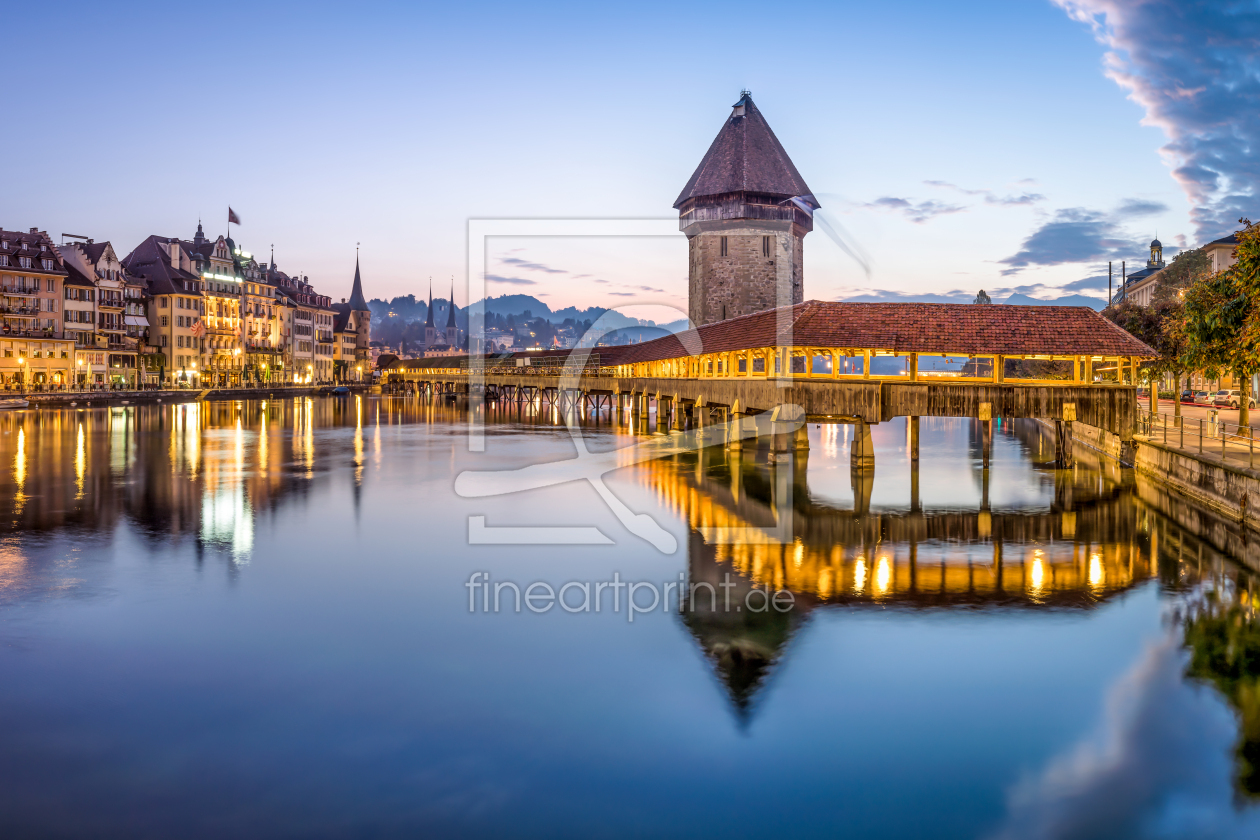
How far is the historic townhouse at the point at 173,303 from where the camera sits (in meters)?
92.4

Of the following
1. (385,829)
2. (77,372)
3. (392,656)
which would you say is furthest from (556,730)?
(77,372)

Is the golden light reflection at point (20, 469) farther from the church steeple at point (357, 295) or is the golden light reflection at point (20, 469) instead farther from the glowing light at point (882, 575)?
the church steeple at point (357, 295)

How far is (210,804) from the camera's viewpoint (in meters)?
7.28

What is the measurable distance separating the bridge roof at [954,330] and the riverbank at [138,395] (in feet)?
203

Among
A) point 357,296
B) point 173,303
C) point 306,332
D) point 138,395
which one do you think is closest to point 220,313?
point 173,303

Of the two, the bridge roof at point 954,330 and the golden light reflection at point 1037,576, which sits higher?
the bridge roof at point 954,330

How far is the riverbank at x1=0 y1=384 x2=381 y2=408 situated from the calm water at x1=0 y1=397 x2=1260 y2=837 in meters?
53.2

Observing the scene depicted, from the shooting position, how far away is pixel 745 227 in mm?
49344

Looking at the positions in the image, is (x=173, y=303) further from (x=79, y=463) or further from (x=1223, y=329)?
(x=1223, y=329)

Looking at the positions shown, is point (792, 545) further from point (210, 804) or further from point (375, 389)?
point (375, 389)

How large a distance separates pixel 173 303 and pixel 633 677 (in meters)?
96.3

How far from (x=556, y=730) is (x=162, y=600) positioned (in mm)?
7880

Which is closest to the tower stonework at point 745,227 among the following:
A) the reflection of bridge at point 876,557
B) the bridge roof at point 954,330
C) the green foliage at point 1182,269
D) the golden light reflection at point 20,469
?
the bridge roof at point 954,330

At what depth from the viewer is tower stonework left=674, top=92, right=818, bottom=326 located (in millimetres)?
49156
